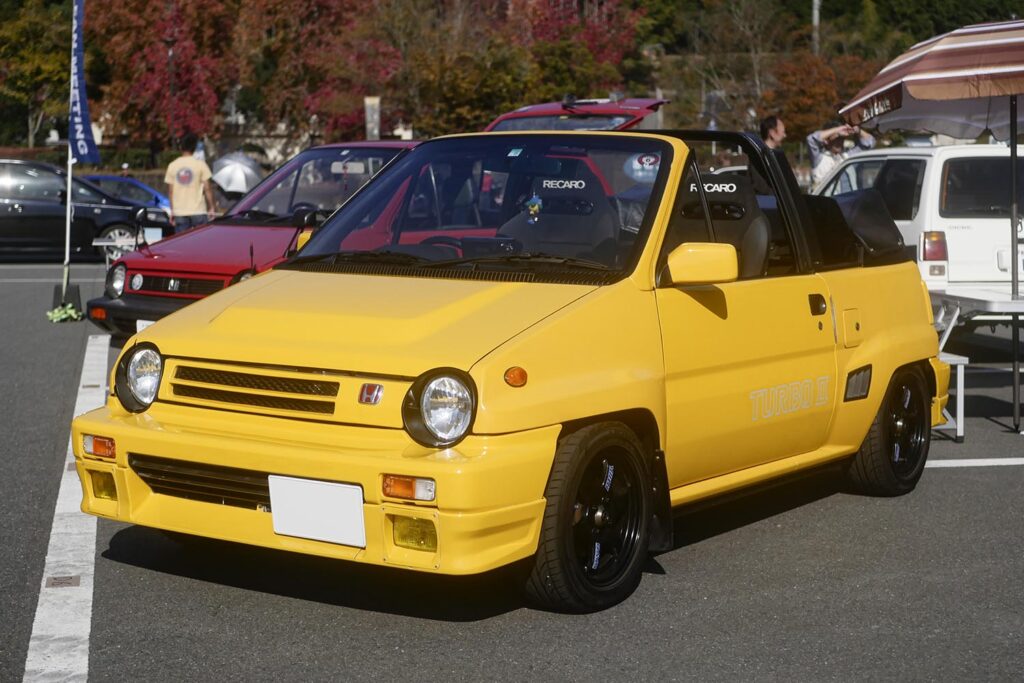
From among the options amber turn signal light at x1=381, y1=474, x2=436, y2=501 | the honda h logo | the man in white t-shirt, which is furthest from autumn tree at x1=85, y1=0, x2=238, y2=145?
amber turn signal light at x1=381, y1=474, x2=436, y2=501

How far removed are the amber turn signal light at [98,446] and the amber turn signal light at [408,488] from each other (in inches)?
43.6

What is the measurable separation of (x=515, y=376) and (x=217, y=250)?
261 inches

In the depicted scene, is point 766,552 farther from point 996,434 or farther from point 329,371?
point 996,434

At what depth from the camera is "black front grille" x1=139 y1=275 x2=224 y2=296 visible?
10.8 metres

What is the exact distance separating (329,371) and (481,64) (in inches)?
1325

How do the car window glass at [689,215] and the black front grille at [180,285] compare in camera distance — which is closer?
the car window glass at [689,215]

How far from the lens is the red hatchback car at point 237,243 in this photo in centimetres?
1080

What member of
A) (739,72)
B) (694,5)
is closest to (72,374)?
(739,72)

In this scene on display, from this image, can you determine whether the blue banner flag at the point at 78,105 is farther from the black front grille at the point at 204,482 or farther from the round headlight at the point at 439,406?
the round headlight at the point at 439,406

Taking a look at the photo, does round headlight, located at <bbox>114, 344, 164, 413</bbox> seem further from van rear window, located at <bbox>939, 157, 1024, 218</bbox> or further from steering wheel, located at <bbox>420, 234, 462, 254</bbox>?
van rear window, located at <bbox>939, 157, 1024, 218</bbox>

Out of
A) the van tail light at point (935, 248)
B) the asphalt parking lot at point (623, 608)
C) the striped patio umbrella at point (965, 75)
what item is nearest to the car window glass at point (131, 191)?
the van tail light at point (935, 248)

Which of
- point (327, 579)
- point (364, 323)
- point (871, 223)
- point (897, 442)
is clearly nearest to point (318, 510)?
point (364, 323)

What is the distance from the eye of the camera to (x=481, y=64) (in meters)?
37.8

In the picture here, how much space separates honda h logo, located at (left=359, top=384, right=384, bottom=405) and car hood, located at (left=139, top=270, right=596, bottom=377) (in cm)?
5
